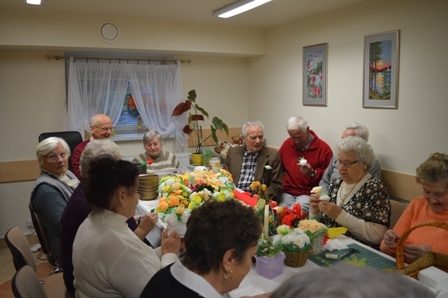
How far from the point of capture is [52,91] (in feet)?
14.8

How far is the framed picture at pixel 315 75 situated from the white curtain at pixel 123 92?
166 centimetres

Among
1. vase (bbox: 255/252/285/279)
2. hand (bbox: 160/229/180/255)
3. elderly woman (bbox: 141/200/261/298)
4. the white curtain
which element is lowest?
vase (bbox: 255/252/285/279)

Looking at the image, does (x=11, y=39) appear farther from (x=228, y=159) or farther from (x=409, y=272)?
(x=409, y=272)

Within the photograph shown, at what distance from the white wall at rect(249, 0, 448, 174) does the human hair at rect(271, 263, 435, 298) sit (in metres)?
3.02

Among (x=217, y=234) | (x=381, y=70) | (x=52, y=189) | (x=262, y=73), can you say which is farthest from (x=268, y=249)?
(x=262, y=73)

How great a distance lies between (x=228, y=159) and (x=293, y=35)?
186 centimetres

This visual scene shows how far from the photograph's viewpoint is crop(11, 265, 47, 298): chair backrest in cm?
150

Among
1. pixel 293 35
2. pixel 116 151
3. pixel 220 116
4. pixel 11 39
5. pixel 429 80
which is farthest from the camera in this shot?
pixel 220 116

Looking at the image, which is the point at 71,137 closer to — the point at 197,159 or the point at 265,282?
the point at 197,159

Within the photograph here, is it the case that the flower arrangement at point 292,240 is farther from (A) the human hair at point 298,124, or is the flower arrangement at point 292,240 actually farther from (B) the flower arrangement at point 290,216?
(A) the human hair at point 298,124

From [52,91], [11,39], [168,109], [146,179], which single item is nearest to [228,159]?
[146,179]

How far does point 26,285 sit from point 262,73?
435cm

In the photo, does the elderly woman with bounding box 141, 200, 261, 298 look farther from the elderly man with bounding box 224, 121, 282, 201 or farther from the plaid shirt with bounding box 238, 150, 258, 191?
the plaid shirt with bounding box 238, 150, 258, 191

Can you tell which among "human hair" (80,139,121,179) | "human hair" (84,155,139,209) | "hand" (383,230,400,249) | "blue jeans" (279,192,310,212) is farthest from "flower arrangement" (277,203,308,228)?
Answer: "blue jeans" (279,192,310,212)
